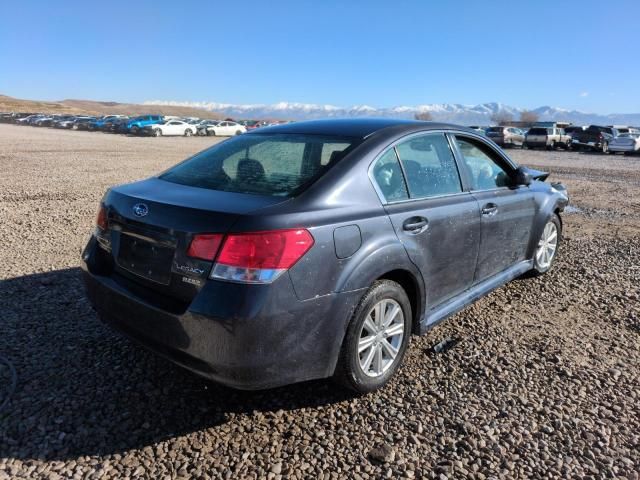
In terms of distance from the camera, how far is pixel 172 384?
3076mm

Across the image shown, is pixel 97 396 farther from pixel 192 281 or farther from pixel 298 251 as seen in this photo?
pixel 298 251

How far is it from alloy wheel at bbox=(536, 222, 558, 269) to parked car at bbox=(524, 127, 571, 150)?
3091cm

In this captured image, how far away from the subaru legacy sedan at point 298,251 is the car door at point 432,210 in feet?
0.04

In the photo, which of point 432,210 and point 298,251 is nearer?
point 298,251

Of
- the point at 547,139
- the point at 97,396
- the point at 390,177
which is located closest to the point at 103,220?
the point at 97,396

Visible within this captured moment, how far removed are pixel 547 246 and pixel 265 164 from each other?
3467 millimetres

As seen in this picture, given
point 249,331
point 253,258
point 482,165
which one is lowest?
point 249,331

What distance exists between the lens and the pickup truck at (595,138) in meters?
30.7

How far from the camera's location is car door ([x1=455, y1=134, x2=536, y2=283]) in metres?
3.81

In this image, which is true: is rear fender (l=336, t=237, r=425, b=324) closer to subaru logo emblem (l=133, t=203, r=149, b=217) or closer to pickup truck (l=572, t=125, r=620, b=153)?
subaru logo emblem (l=133, t=203, r=149, b=217)

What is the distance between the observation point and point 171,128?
131 ft

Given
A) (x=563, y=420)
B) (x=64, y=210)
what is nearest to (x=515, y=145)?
(x=64, y=210)

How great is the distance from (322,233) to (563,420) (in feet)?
5.83

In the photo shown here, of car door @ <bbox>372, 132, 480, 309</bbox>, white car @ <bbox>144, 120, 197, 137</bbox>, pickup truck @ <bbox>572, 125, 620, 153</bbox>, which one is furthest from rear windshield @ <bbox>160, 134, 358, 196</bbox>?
white car @ <bbox>144, 120, 197, 137</bbox>
